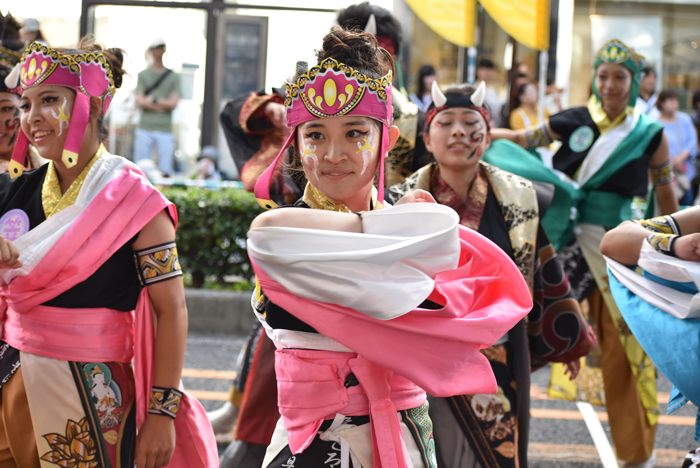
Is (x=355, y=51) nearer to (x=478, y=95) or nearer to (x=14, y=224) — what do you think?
(x=14, y=224)

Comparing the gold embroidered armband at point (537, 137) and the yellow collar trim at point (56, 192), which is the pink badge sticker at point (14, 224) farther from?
the gold embroidered armband at point (537, 137)

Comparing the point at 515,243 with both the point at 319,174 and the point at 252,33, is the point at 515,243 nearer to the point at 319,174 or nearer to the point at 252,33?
the point at 319,174

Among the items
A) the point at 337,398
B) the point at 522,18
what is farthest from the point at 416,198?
the point at 522,18

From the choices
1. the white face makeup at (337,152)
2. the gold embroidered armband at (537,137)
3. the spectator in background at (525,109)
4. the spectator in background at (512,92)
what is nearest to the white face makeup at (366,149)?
the white face makeup at (337,152)

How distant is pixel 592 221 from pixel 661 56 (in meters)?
10.9

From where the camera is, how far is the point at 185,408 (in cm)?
255

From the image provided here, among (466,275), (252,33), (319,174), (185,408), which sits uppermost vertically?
(252,33)

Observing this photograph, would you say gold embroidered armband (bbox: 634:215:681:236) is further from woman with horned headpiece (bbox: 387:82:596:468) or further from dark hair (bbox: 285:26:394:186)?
dark hair (bbox: 285:26:394:186)

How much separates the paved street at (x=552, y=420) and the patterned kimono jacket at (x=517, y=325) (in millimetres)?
1087

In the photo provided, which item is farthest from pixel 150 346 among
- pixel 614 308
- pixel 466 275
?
pixel 614 308

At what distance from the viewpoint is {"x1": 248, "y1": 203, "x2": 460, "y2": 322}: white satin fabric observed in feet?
6.05

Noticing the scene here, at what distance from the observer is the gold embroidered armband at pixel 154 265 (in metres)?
2.47

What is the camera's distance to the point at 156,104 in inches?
396

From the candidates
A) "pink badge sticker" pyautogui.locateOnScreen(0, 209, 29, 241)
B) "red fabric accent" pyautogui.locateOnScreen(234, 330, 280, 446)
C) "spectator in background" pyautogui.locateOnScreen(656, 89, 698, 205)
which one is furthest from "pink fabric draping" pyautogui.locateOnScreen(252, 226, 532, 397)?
"spectator in background" pyautogui.locateOnScreen(656, 89, 698, 205)
